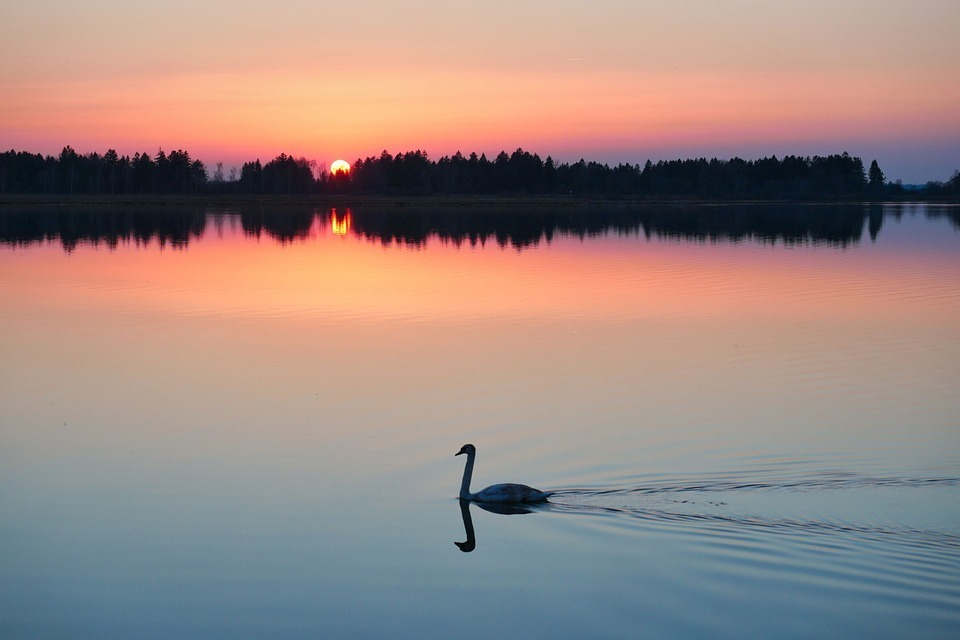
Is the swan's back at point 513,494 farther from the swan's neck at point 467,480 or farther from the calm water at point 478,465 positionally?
the swan's neck at point 467,480

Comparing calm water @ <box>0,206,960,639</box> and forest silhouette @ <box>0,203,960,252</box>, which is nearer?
calm water @ <box>0,206,960,639</box>

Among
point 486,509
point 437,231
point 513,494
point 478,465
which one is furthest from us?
point 437,231

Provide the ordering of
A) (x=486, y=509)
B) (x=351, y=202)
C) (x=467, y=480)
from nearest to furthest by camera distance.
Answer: (x=486, y=509)
(x=467, y=480)
(x=351, y=202)

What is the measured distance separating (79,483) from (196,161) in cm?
16343

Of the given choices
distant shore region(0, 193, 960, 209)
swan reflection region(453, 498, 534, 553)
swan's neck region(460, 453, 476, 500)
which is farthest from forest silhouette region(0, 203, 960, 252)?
distant shore region(0, 193, 960, 209)

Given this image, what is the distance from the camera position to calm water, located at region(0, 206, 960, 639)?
27.8 ft

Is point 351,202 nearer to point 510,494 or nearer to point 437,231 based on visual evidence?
point 437,231

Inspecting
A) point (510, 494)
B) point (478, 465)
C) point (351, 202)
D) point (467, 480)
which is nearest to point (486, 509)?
point (510, 494)

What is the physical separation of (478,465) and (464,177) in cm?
16098

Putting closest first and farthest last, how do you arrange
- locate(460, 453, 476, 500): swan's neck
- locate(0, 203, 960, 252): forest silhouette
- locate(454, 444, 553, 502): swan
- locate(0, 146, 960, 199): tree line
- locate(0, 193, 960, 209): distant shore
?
locate(454, 444, 553, 502): swan, locate(460, 453, 476, 500): swan's neck, locate(0, 203, 960, 252): forest silhouette, locate(0, 193, 960, 209): distant shore, locate(0, 146, 960, 199): tree line

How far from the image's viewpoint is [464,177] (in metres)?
172

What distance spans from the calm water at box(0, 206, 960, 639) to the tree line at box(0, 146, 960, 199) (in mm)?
139179

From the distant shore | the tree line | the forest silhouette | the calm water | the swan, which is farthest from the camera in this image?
the tree line

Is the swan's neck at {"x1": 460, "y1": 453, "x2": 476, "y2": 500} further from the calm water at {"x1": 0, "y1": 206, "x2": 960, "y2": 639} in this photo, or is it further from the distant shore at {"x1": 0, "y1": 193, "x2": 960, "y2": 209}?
the distant shore at {"x1": 0, "y1": 193, "x2": 960, "y2": 209}
